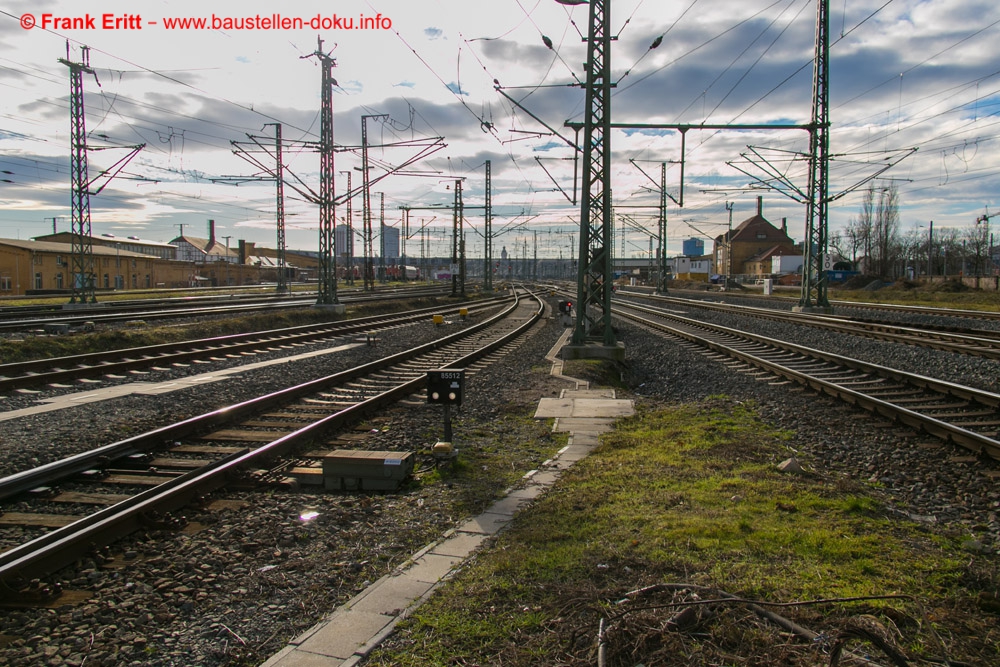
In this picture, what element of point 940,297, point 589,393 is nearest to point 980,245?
point 940,297

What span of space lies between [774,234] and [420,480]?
409 ft

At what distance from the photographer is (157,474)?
6.66 meters

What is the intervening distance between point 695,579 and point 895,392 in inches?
342

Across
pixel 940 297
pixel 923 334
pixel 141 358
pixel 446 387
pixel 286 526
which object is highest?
pixel 940 297

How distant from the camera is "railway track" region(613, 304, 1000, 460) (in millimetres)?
7864

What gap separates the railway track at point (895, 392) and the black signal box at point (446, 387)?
567 centimetres

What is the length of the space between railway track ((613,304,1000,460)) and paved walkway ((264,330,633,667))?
4.29 m

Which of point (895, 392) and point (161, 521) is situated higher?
point (895, 392)

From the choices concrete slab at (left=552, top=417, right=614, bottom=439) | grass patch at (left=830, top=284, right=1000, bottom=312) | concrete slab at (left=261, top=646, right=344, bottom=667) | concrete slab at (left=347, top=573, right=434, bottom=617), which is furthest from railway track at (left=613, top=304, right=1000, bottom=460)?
grass patch at (left=830, top=284, right=1000, bottom=312)

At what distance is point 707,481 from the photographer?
6.14 m

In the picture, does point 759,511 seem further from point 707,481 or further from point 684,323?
point 684,323

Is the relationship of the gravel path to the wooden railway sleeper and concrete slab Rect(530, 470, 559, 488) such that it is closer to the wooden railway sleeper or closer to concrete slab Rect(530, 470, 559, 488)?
the wooden railway sleeper

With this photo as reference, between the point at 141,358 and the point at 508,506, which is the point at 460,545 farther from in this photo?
the point at 141,358

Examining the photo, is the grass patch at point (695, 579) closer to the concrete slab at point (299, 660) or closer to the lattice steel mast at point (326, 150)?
the concrete slab at point (299, 660)
